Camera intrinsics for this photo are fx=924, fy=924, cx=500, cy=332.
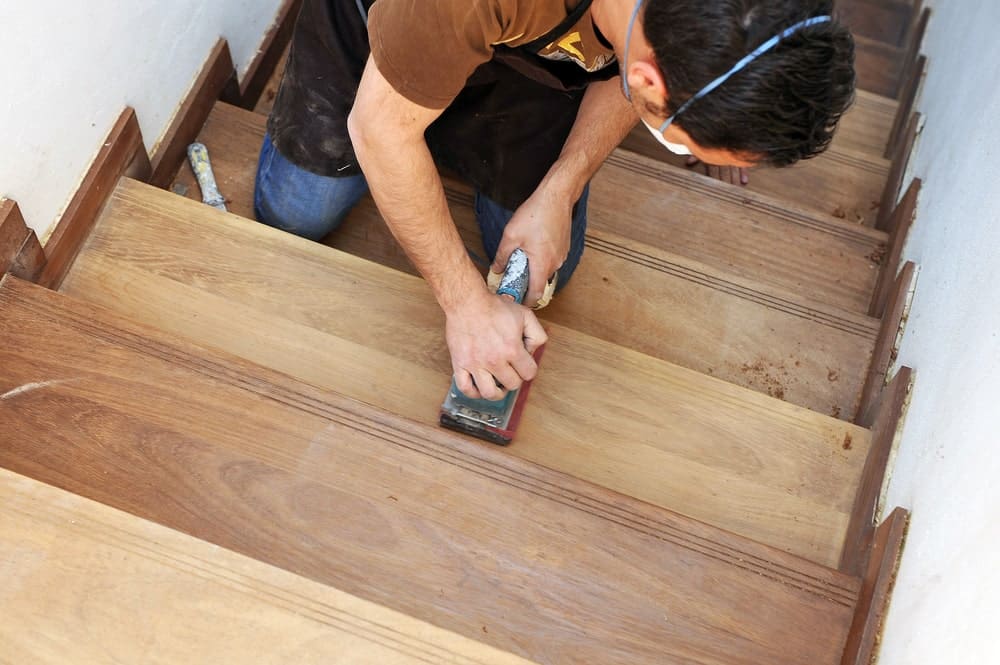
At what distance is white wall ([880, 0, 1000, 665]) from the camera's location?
3.30ft

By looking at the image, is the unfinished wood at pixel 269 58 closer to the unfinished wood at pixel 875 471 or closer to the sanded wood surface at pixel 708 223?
the sanded wood surface at pixel 708 223

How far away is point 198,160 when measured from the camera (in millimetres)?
1917

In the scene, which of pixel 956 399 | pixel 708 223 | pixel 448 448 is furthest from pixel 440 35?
pixel 708 223

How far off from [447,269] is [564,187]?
11.6 inches

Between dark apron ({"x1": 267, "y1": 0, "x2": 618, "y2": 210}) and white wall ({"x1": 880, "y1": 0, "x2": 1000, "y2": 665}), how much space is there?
700mm

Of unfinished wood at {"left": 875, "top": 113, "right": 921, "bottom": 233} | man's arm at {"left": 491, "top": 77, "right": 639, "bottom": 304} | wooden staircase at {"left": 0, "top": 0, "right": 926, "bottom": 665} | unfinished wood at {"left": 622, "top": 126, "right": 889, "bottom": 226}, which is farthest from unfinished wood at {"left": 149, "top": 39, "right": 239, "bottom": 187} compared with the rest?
unfinished wood at {"left": 875, "top": 113, "right": 921, "bottom": 233}

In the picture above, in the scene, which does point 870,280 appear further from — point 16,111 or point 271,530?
point 16,111

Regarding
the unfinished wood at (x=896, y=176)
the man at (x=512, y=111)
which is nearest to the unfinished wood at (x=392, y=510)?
the man at (x=512, y=111)

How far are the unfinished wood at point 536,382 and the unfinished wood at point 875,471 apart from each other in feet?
0.10

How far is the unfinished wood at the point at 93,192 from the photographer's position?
5.04ft

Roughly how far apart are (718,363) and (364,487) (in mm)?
799

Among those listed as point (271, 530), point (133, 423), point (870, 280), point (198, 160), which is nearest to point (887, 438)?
point (870, 280)

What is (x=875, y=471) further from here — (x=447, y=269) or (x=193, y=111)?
(x=193, y=111)

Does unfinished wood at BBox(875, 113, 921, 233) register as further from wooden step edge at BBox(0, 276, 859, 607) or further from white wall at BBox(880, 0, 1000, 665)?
wooden step edge at BBox(0, 276, 859, 607)
